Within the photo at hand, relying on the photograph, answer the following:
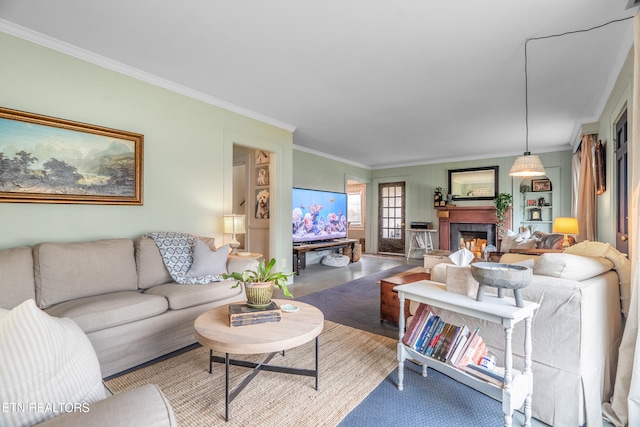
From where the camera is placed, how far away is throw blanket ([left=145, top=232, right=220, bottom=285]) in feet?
9.16

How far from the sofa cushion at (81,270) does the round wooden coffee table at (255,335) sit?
1.07 metres

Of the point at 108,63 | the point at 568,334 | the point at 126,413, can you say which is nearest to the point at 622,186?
the point at 568,334

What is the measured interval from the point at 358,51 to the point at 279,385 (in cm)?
269

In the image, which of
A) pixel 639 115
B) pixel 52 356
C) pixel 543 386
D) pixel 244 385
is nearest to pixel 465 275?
pixel 543 386

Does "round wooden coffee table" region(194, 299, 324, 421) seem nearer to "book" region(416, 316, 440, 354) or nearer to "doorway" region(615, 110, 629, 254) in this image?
"book" region(416, 316, 440, 354)

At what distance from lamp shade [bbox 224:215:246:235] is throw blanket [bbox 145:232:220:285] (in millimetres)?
643

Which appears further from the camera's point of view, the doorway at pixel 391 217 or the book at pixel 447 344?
the doorway at pixel 391 217

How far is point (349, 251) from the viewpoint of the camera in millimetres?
6910

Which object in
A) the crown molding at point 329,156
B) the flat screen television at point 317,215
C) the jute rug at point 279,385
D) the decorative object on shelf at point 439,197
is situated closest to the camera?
the jute rug at point 279,385

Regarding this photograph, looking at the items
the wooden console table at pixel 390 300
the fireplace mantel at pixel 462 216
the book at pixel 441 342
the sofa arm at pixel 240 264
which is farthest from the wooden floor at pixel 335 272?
the book at pixel 441 342

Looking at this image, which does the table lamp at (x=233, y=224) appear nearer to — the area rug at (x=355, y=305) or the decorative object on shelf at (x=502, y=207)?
the area rug at (x=355, y=305)

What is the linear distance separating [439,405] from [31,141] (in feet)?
11.7

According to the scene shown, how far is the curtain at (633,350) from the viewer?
1.52m

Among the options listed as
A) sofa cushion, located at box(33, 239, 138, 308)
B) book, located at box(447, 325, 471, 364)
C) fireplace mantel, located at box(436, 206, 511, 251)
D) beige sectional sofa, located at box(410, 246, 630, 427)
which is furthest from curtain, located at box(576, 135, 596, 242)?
sofa cushion, located at box(33, 239, 138, 308)
